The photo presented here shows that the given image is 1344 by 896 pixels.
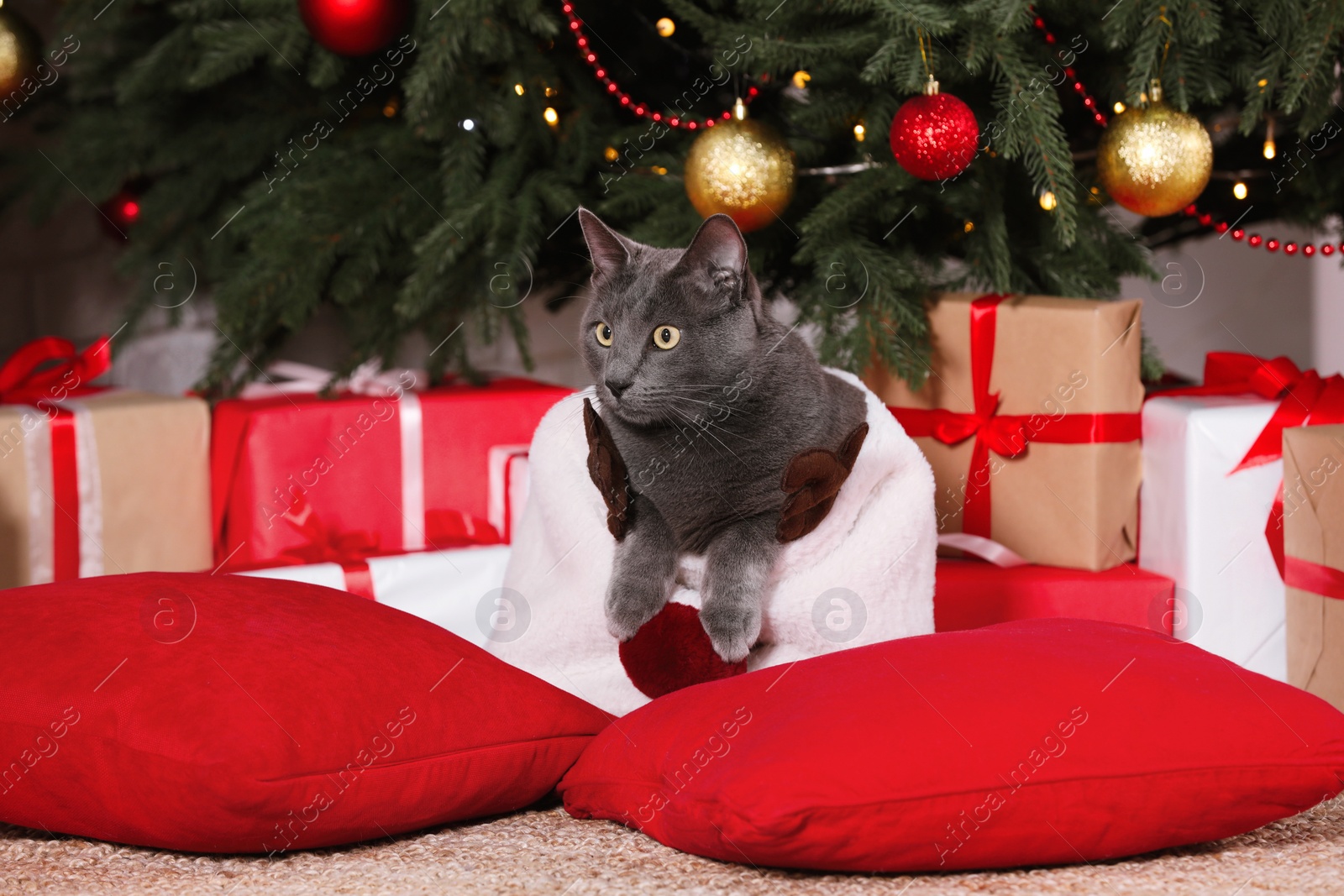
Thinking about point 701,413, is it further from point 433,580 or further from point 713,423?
point 433,580

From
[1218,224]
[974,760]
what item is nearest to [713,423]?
[974,760]

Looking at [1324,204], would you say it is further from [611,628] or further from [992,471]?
[611,628]

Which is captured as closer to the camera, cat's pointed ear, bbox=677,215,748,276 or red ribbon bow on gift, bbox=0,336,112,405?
cat's pointed ear, bbox=677,215,748,276

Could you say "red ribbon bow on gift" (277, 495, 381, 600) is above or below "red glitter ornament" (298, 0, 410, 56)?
below

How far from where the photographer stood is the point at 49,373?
1.48m

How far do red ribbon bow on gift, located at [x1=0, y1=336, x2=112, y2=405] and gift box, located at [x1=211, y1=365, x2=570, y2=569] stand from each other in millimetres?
179

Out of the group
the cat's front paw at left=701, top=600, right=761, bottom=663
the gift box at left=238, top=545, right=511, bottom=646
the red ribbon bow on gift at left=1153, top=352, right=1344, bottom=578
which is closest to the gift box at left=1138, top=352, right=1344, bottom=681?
the red ribbon bow on gift at left=1153, top=352, right=1344, bottom=578

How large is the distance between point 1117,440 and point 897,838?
70 centimetres

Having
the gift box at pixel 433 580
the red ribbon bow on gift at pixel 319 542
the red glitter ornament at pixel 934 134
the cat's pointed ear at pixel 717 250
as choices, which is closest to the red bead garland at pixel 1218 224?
the red glitter ornament at pixel 934 134

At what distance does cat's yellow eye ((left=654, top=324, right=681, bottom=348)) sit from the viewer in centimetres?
93

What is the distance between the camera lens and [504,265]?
4.82 ft

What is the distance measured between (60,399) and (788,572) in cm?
95

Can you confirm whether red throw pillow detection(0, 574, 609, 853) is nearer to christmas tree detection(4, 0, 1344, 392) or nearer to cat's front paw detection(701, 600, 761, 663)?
cat's front paw detection(701, 600, 761, 663)

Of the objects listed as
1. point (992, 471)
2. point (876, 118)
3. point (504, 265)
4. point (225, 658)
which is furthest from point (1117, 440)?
point (225, 658)
